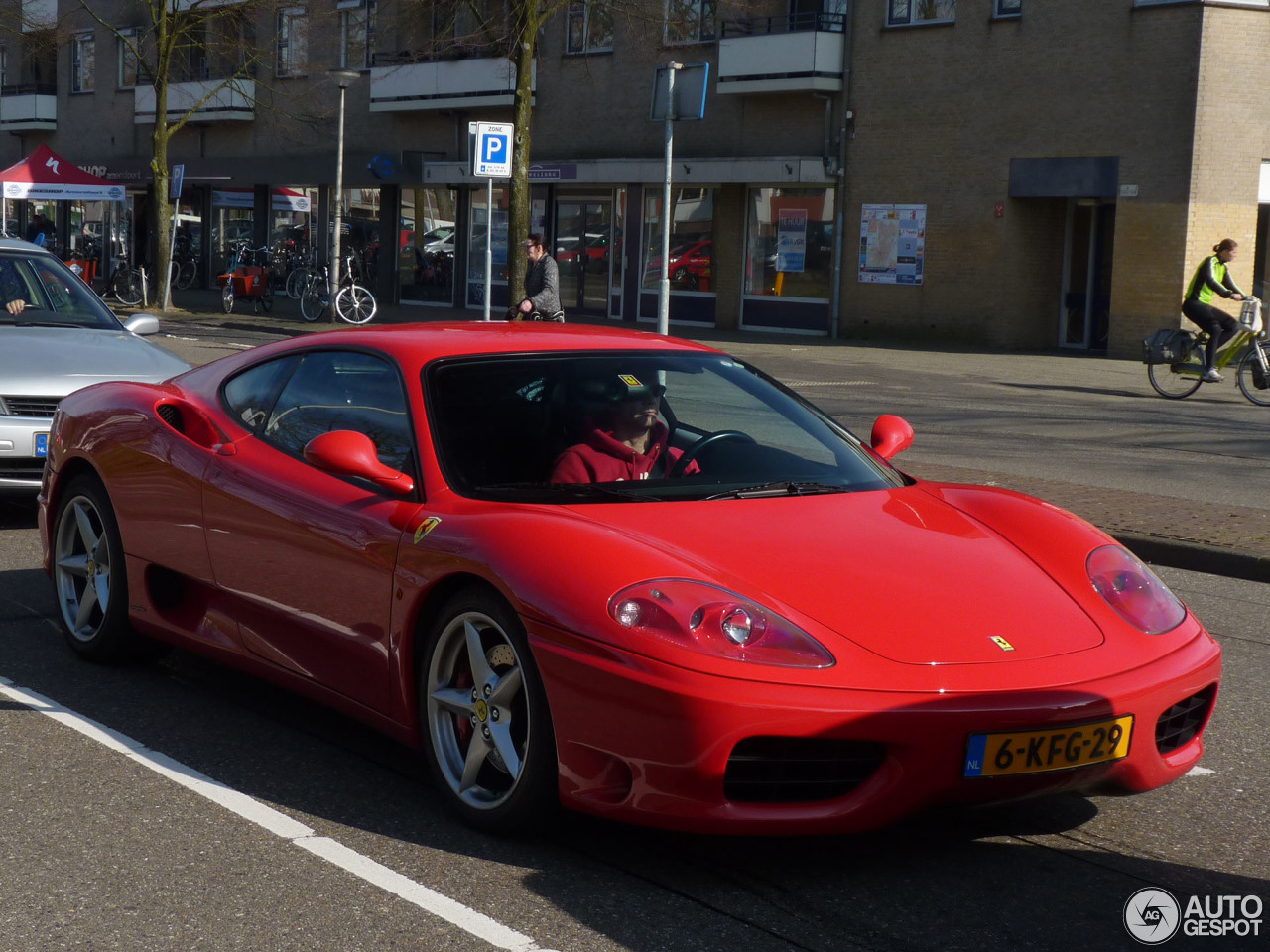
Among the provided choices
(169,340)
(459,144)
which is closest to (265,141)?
(459,144)

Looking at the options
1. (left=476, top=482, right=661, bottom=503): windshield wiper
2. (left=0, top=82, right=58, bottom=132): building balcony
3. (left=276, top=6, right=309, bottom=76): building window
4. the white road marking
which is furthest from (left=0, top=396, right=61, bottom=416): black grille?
(left=0, top=82, right=58, bottom=132): building balcony

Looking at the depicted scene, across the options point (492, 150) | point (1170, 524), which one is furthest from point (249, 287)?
point (1170, 524)

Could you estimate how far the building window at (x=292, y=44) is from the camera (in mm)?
39969

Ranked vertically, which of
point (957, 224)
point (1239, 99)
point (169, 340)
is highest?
point (1239, 99)

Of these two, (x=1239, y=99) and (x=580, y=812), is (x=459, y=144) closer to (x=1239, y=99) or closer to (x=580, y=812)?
(x=1239, y=99)

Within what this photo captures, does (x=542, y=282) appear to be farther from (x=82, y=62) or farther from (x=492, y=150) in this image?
(x=82, y=62)

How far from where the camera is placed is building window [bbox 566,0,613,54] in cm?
3266

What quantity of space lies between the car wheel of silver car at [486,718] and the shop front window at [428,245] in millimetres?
33357

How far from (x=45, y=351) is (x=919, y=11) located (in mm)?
21720

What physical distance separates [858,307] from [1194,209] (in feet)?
21.5

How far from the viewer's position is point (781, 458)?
479cm

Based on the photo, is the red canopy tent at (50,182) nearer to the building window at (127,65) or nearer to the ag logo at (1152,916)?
the building window at (127,65)

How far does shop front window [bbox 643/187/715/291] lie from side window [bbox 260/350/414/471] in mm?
26582

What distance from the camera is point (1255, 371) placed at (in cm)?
1831
